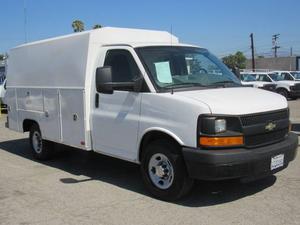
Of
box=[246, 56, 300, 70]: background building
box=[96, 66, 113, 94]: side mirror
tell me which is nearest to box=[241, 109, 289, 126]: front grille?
box=[96, 66, 113, 94]: side mirror

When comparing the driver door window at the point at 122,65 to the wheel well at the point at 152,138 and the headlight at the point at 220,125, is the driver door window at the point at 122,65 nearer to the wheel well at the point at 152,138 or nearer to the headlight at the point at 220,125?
the wheel well at the point at 152,138

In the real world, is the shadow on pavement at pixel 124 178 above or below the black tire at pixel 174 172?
below

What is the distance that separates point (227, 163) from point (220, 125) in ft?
1.49

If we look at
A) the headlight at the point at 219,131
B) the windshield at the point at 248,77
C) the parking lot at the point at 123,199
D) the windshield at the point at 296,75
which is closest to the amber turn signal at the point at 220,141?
the headlight at the point at 219,131

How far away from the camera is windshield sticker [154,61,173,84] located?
20.2 feet

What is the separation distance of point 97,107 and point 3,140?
6292mm

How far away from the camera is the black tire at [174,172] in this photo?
224 inches

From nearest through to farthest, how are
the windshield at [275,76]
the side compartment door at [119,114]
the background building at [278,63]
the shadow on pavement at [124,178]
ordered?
the shadow on pavement at [124,178]
the side compartment door at [119,114]
the windshield at [275,76]
the background building at [278,63]

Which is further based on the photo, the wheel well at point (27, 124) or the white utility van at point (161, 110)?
the wheel well at point (27, 124)

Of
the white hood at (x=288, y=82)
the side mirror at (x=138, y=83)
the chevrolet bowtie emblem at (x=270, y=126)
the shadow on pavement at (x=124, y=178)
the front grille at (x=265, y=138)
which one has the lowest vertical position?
the shadow on pavement at (x=124, y=178)

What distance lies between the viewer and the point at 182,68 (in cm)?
646

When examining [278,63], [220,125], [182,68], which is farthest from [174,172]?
[278,63]

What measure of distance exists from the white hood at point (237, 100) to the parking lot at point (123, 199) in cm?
122

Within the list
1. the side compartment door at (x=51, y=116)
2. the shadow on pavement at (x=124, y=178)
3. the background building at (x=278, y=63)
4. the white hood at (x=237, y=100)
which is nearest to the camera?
the white hood at (x=237, y=100)
